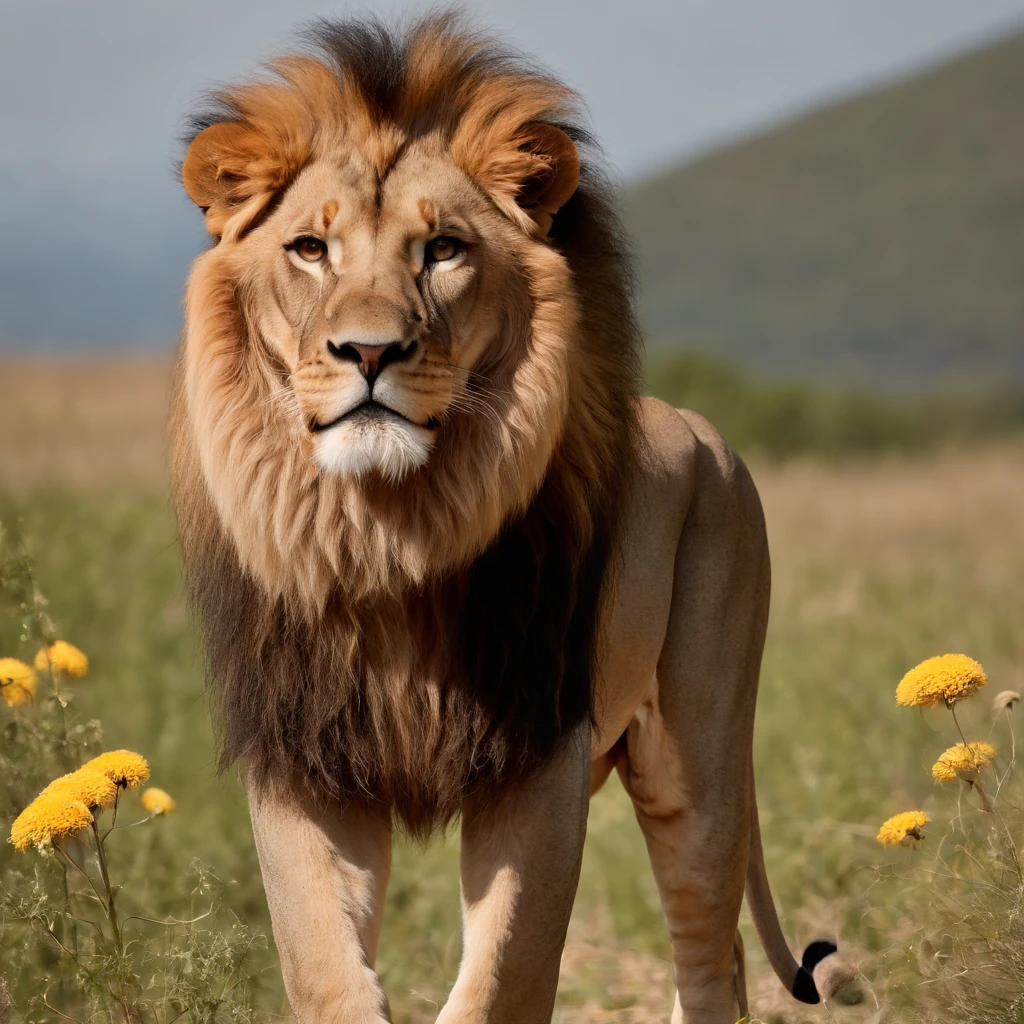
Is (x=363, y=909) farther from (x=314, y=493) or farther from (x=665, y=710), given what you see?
(x=665, y=710)

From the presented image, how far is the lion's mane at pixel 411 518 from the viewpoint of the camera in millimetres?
3078

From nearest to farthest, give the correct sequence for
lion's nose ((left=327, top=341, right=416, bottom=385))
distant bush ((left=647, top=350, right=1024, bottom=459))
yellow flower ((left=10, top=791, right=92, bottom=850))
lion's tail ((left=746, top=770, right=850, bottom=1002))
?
lion's nose ((left=327, top=341, right=416, bottom=385)), yellow flower ((left=10, top=791, right=92, bottom=850)), lion's tail ((left=746, top=770, right=850, bottom=1002)), distant bush ((left=647, top=350, right=1024, bottom=459))

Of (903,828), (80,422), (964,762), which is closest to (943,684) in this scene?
(964,762)

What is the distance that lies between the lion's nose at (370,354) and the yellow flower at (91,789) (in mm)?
948

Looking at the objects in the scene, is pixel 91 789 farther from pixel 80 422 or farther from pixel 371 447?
pixel 80 422

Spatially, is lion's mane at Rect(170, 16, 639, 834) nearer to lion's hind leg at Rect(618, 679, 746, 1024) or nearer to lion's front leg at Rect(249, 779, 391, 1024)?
lion's front leg at Rect(249, 779, 391, 1024)

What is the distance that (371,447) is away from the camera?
284 cm

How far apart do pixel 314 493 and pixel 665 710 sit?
131cm

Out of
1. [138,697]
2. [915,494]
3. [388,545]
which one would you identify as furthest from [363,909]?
[915,494]

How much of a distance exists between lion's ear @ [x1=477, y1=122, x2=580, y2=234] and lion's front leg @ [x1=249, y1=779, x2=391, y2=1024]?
1246 mm

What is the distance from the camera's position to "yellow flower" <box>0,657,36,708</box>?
382 centimetres

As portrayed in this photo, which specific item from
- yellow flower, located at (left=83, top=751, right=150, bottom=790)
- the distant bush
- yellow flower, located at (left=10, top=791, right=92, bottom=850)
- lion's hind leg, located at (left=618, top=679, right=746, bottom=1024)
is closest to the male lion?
yellow flower, located at (left=83, top=751, right=150, bottom=790)

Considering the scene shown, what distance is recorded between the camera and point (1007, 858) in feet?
11.3

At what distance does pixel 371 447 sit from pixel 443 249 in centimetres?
46
